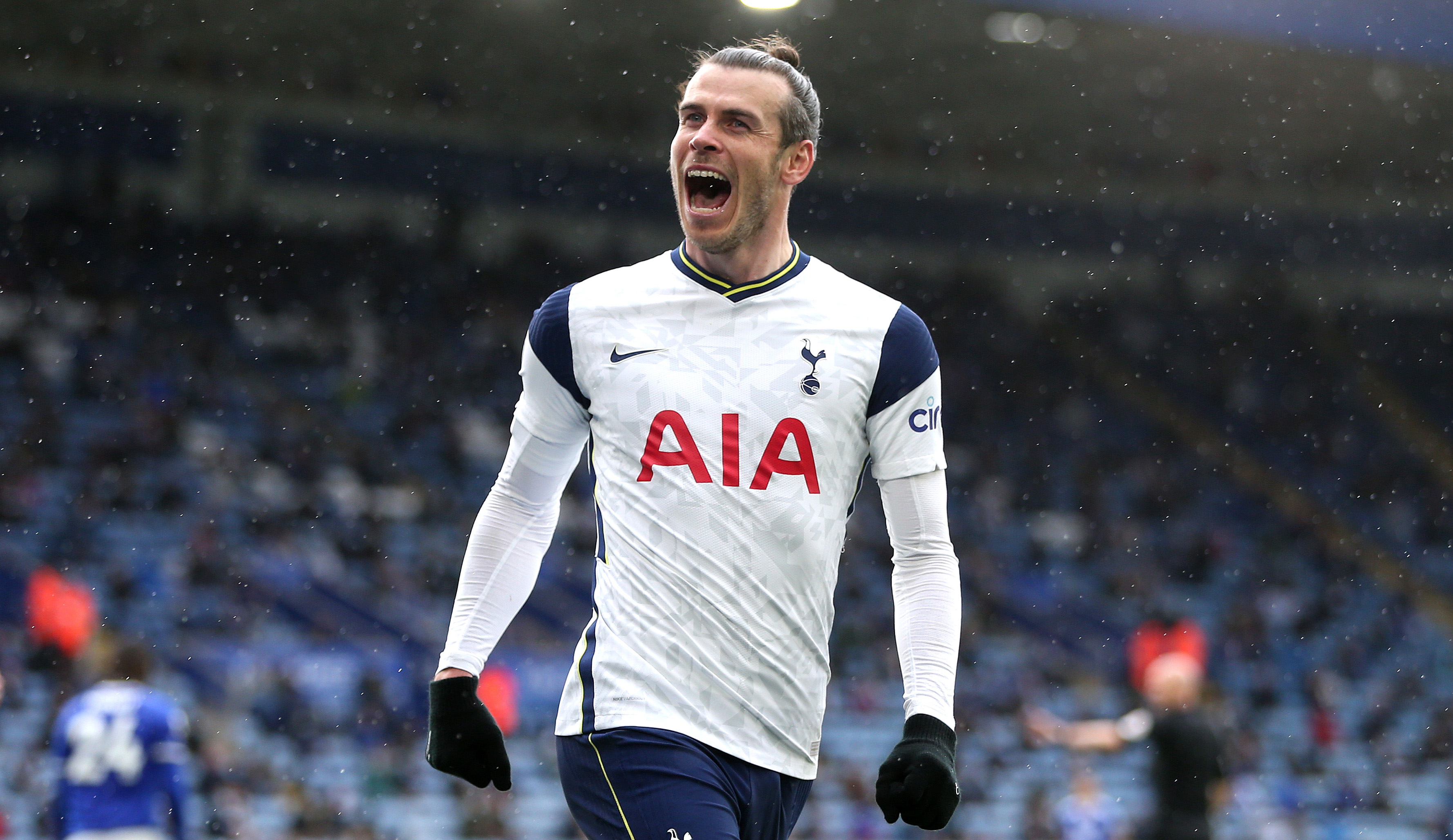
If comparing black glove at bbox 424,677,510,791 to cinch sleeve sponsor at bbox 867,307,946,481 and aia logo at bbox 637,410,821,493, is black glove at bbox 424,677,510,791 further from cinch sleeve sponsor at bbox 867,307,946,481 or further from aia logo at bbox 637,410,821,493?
cinch sleeve sponsor at bbox 867,307,946,481

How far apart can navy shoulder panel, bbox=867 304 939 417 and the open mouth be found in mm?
405

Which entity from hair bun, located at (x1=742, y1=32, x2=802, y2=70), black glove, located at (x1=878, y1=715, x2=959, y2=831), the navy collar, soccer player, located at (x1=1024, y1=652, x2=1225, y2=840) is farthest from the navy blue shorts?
soccer player, located at (x1=1024, y1=652, x2=1225, y2=840)

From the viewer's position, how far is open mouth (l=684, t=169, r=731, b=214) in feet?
9.54

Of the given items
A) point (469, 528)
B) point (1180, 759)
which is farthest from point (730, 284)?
point (469, 528)

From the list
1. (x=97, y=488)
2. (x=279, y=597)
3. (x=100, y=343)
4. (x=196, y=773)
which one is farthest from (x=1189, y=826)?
(x=100, y=343)

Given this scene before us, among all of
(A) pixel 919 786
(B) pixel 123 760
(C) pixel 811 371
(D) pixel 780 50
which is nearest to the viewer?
(A) pixel 919 786

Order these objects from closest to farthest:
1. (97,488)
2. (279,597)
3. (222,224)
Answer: (279,597), (97,488), (222,224)

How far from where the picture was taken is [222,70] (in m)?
18.7

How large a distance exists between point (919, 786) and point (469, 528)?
1330 cm

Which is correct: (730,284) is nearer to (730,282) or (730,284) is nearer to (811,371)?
(730,282)

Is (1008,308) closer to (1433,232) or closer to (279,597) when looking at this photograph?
(1433,232)

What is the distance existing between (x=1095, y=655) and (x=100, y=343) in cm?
1122

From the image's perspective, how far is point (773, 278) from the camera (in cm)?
299

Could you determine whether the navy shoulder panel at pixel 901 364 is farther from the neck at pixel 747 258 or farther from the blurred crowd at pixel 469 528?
the blurred crowd at pixel 469 528
